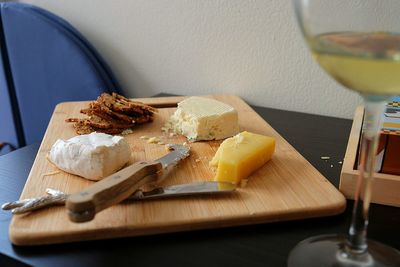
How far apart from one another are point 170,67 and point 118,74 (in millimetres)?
199

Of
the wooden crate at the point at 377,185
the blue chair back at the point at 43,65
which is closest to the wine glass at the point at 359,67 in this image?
the wooden crate at the point at 377,185

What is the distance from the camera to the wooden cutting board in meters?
0.52

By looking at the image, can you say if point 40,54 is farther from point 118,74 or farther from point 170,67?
point 170,67

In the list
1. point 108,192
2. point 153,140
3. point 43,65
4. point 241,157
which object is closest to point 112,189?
point 108,192

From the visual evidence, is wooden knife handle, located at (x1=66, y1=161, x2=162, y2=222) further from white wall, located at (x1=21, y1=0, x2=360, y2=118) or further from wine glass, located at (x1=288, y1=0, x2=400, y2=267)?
white wall, located at (x1=21, y1=0, x2=360, y2=118)

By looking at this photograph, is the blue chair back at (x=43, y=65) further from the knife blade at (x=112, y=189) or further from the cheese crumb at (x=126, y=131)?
the knife blade at (x=112, y=189)

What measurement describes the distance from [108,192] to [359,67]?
31cm

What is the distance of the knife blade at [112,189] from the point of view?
1.48 ft

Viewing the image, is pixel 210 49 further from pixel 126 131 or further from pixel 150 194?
pixel 150 194

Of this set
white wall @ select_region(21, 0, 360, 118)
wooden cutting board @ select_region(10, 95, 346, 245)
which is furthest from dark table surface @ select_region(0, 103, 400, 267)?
white wall @ select_region(21, 0, 360, 118)

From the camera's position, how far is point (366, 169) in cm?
45

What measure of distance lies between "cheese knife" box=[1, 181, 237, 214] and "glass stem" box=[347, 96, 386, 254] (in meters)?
0.19

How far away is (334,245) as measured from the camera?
50 centimetres

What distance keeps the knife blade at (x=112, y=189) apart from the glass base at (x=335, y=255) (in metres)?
0.22
